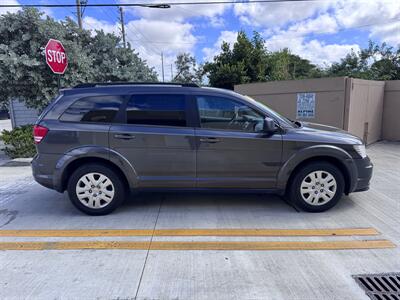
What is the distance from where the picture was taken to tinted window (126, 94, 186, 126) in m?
4.26

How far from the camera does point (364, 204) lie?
474 centimetres

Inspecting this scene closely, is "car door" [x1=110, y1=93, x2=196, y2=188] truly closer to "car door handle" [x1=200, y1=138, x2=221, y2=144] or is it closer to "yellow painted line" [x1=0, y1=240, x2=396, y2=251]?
"car door handle" [x1=200, y1=138, x2=221, y2=144]

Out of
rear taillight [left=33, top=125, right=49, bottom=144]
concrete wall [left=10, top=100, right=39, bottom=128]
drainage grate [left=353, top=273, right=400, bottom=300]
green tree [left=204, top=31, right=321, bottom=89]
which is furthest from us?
green tree [left=204, top=31, right=321, bottom=89]

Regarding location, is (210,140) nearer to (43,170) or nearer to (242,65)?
(43,170)

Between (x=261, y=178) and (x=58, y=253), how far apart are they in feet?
8.81

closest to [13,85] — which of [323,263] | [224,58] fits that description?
[323,263]

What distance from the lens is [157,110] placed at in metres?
4.28

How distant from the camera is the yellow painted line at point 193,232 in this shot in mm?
3799

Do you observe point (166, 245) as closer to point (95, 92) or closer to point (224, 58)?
point (95, 92)

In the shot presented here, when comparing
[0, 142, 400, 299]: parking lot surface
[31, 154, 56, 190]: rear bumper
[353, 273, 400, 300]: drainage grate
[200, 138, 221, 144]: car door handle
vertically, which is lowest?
[353, 273, 400, 300]: drainage grate

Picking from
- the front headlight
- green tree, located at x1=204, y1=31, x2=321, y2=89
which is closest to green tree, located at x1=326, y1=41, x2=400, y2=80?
green tree, located at x1=204, y1=31, x2=321, y2=89

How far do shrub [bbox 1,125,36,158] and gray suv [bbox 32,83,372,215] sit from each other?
4774 mm

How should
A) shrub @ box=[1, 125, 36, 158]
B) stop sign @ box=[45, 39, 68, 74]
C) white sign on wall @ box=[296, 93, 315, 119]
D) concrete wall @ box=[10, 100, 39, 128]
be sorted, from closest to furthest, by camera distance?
stop sign @ box=[45, 39, 68, 74] < shrub @ box=[1, 125, 36, 158] < white sign on wall @ box=[296, 93, 315, 119] < concrete wall @ box=[10, 100, 39, 128]

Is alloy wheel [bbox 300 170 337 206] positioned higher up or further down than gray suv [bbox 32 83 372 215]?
further down
